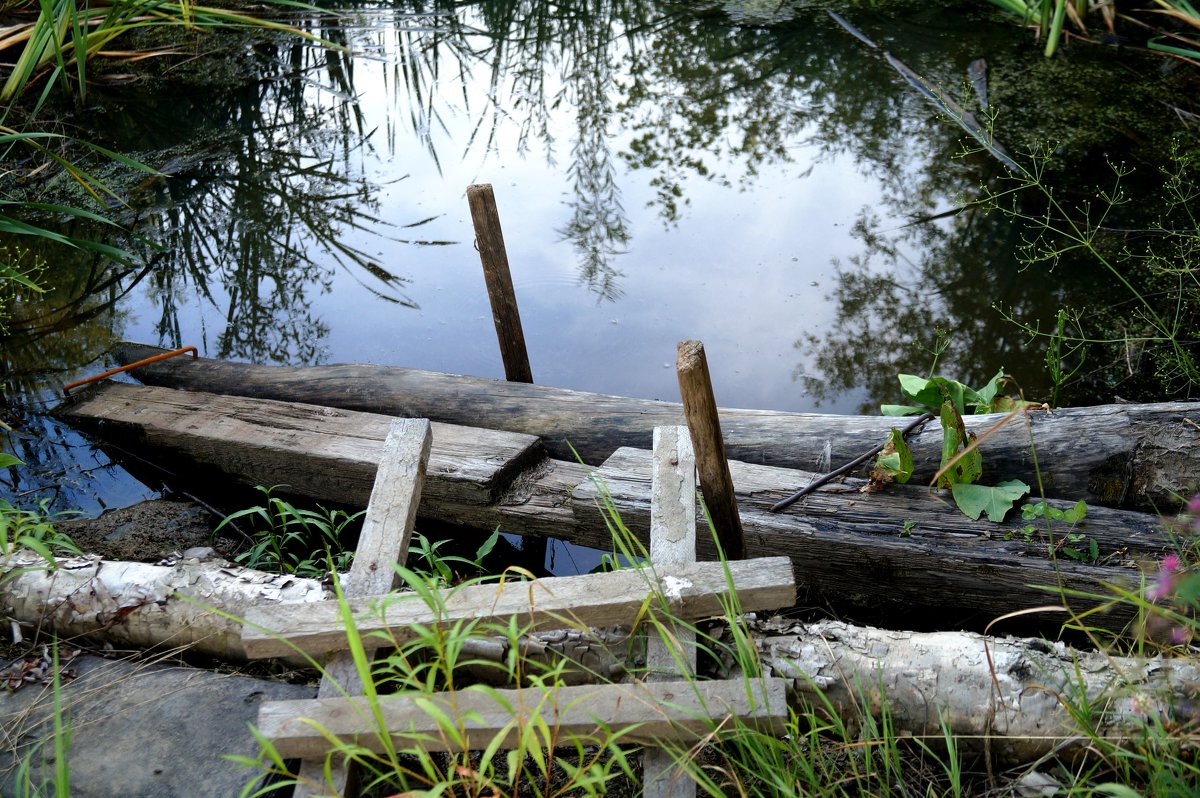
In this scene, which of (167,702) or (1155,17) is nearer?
(167,702)

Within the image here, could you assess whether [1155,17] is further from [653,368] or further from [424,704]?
[424,704]

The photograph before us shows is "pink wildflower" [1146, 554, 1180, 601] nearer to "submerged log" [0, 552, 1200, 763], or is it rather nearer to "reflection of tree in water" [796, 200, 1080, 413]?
"submerged log" [0, 552, 1200, 763]

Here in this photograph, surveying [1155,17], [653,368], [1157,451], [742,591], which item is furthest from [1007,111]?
[742,591]

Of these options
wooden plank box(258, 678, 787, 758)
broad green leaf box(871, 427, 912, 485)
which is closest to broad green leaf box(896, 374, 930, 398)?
broad green leaf box(871, 427, 912, 485)

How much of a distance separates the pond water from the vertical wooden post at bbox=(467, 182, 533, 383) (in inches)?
22.1

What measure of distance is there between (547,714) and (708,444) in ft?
2.45

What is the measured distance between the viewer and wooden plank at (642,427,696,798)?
1.62m

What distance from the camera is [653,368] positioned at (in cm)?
414

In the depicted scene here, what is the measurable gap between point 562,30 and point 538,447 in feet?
18.7

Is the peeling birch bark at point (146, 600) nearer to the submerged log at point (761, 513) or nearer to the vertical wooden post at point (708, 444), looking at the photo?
the submerged log at point (761, 513)

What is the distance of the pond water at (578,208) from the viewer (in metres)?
4.21

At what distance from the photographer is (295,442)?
312cm

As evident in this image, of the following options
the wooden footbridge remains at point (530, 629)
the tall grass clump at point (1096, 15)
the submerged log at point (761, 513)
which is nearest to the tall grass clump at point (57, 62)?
the submerged log at point (761, 513)

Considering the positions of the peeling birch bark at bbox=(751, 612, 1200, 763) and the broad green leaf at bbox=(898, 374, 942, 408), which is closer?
the peeling birch bark at bbox=(751, 612, 1200, 763)
